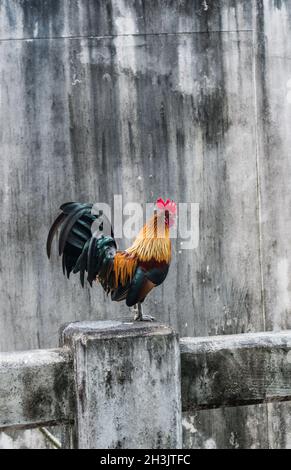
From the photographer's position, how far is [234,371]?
2.70 meters

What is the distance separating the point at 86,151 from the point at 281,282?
1925mm

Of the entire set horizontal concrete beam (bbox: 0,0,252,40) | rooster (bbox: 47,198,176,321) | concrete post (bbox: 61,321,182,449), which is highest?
horizontal concrete beam (bbox: 0,0,252,40)

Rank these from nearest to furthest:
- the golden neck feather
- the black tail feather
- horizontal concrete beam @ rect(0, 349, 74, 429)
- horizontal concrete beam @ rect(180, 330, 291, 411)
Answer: horizontal concrete beam @ rect(0, 349, 74, 429), horizontal concrete beam @ rect(180, 330, 291, 411), the black tail feather, the golden neck feather

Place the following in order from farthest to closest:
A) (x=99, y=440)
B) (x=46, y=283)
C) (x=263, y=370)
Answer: (x=46, y=283)
(x=263, y=370)
(x=99, y=440)

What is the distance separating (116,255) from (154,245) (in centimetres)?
21

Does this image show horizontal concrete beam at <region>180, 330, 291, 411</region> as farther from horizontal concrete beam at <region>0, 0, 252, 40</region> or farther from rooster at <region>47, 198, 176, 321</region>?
horizontal concrete beam at <region>0, 0, 252, 40</region>

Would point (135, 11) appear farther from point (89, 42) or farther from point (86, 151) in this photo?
point (86, 151)

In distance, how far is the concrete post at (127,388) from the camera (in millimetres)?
2496

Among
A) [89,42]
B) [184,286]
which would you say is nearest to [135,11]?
[89,42]

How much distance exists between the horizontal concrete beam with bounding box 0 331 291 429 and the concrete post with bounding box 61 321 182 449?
7 centimetres

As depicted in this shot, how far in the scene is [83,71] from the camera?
523 centimetres

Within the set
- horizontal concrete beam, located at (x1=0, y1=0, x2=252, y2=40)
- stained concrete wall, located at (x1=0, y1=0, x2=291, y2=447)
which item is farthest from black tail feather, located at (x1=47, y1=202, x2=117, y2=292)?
horizontal concrete beam, located at (x1=0, y1=0, x2=252, y2=40)

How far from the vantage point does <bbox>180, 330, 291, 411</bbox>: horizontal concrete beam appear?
2.68 metres
